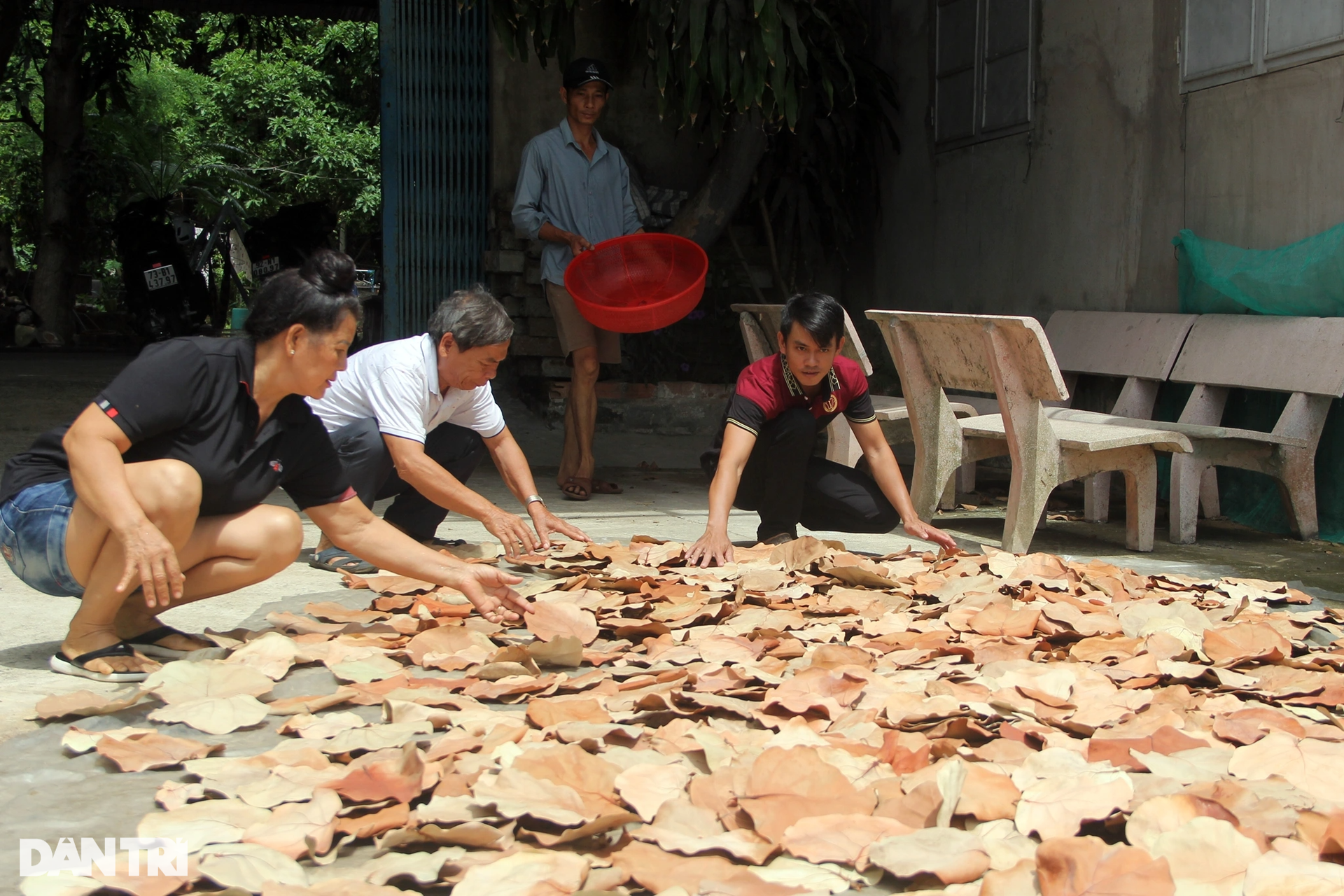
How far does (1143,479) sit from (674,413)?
9.46 ft

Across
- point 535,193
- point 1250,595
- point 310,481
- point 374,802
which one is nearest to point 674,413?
point 535,193

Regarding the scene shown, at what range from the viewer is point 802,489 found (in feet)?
12.1

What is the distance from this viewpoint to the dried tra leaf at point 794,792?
5.32ft

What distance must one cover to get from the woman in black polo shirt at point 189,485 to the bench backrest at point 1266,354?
3.01m

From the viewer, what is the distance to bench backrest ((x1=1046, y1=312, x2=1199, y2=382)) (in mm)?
4832

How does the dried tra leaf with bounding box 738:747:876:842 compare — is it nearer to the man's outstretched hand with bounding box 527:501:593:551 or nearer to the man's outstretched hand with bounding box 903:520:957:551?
the man's outstretched hand with bounding box 527:501:593:551

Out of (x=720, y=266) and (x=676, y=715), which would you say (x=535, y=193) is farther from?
(x=676, y=715)

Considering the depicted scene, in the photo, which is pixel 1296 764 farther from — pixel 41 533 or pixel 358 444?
pixel 358 444

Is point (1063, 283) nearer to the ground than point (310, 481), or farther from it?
farther from it

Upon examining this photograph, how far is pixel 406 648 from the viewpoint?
2445mm

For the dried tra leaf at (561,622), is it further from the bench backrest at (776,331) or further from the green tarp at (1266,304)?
the green tarp at (1266,304)

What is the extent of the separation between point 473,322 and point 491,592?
31.7 inches

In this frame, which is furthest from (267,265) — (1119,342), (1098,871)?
(1098,871)

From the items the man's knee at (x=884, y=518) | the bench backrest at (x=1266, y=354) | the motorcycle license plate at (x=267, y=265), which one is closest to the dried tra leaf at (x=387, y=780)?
the man's knee at (x=884, y=518)
